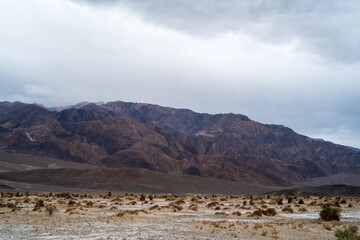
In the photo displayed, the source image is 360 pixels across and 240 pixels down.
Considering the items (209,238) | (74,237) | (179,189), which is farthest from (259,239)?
(179,189)

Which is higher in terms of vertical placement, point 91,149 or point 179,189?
point 91,149

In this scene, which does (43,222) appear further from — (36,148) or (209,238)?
(36,148)

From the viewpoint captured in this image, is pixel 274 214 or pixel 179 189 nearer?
pixel 274 214

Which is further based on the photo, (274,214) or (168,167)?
(168,167)

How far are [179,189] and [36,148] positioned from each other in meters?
108

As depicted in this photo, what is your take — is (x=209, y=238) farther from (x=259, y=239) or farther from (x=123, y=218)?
(x=123, y=218)

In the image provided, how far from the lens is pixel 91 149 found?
637ft

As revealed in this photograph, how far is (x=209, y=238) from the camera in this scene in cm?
1583

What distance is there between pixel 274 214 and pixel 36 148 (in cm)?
18076

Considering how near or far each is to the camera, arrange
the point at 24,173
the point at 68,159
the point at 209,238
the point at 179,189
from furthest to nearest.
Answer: the point at 68,159 → the point at 24,173 → the point at 179,189 → the point at 209,238

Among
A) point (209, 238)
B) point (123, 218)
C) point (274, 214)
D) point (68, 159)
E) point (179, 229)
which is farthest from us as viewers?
point (68, 159)

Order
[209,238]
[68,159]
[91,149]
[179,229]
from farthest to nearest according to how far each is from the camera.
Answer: [91,149] < [68,159] < [179,229] < [209,238]

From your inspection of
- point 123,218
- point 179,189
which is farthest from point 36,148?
point 123,218

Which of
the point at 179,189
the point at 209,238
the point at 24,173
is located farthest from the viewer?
the point at 24,173
